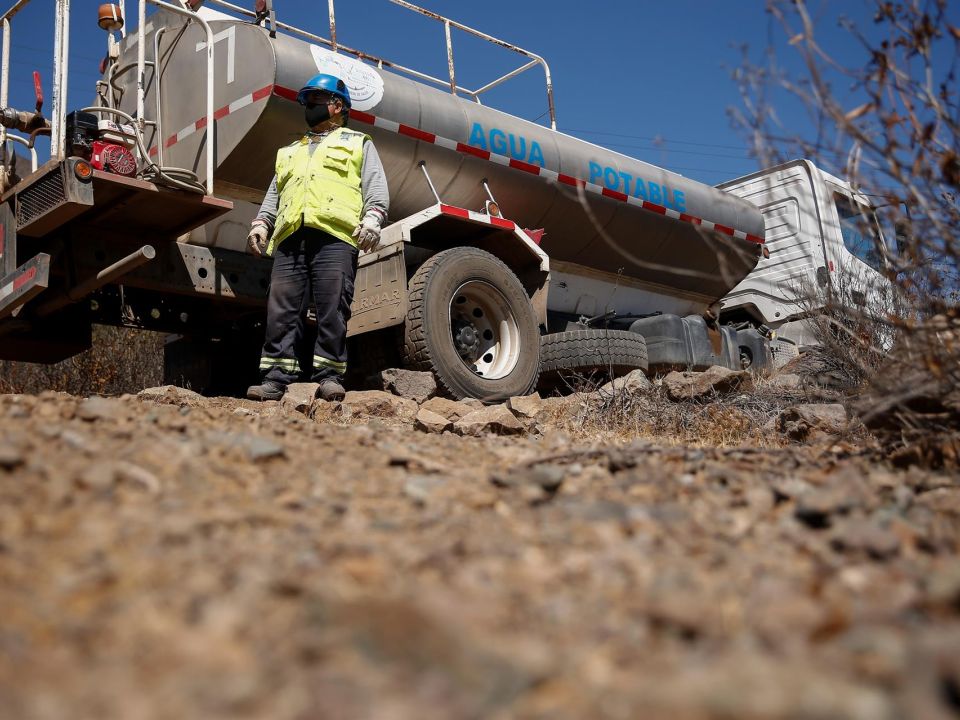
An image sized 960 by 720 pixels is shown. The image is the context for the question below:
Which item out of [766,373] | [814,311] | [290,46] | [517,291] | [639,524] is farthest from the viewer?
[766,373]

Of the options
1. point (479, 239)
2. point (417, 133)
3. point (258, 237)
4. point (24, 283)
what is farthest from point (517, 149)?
point (24, 283)

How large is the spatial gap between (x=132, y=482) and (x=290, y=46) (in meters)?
4.12

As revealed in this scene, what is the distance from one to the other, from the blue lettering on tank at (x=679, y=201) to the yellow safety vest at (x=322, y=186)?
3.62 metres

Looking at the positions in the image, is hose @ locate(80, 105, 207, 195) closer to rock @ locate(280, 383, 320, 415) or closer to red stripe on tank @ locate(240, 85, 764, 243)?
red stripe on tank @ locate(240, 85, 764, 243)

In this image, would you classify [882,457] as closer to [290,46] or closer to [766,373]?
[290,46]

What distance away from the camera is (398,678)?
1.33m

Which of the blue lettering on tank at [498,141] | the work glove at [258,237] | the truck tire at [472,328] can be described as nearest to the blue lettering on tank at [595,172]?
the blue lettering on tank at [498,141]

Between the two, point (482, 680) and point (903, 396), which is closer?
point (482, 680)

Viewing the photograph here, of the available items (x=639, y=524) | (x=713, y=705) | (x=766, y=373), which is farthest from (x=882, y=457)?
(x=766, y=373)

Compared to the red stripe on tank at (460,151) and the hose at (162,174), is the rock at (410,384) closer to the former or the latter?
the red stripe on tank at (460,151)

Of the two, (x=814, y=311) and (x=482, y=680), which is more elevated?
(x=814, y=311)

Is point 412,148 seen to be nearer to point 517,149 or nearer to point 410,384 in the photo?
point 517,149

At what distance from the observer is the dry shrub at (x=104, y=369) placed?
8.51 metres

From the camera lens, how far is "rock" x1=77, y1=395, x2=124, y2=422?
3129 millimetres
